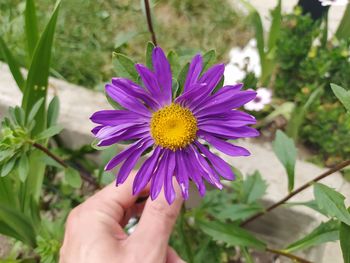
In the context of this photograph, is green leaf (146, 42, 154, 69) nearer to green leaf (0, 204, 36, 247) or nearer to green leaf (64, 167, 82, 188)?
green leaf (64, 167, 82, 188)

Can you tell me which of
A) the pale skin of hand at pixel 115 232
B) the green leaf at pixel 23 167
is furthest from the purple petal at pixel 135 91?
the green leaf at pixel 23 167

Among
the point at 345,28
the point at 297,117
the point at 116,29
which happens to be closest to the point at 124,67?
the point at 297,117

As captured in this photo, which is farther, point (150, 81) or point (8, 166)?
point (8, 166)

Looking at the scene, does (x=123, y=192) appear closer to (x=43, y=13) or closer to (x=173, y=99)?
(x=173, y=99)


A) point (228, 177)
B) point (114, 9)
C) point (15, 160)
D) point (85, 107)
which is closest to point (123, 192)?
point (15, 160)

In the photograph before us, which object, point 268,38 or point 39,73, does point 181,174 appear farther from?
point 268,38

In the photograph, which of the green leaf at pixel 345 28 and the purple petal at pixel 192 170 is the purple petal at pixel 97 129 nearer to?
the purple petal at pixel 192 170
